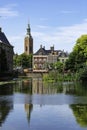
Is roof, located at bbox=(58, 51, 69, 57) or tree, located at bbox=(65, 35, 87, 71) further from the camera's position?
roof, located at bbox=(58, 51, 69, 57)

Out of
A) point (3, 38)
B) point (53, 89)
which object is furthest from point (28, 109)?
point (3, 38)

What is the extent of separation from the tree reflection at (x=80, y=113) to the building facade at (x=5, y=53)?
2864 inches

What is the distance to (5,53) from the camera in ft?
399

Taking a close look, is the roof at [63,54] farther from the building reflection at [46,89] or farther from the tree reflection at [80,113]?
the tree reflection at [80,113]

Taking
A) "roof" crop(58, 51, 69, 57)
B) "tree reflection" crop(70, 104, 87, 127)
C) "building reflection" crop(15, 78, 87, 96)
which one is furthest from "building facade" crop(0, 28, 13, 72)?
"tree reflection" crop(70, 104, 87, 127)

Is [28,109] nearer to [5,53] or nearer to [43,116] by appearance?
[43,116]

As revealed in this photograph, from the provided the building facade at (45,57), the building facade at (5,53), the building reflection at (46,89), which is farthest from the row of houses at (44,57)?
the building reflection at (46,89)

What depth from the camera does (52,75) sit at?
99.4 meters

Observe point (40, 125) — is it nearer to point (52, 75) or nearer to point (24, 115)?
point (24, 115)

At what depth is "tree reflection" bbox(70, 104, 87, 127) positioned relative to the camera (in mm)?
28494

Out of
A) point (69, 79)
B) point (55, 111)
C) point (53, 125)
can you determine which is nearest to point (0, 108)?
point (55, 111)

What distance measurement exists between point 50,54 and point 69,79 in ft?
324

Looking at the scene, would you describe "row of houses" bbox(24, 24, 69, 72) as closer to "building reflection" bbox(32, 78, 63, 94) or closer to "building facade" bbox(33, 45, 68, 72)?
"building facade" bbox(33, 45, 68, 72)

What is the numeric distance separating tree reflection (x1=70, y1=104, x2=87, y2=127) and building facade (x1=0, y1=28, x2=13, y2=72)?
7274 cm
